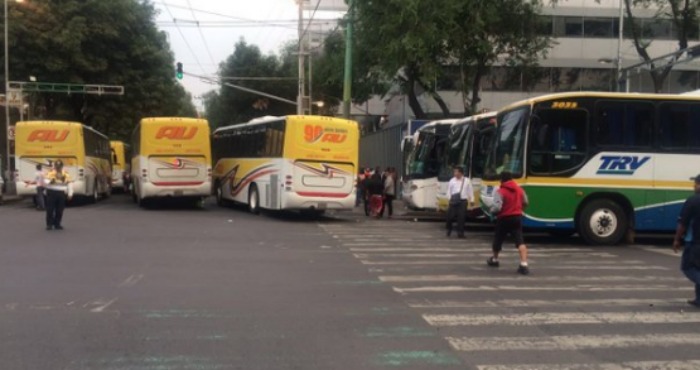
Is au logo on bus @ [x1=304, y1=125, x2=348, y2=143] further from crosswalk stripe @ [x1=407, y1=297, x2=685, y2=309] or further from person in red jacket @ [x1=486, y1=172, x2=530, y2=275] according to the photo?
crosswalk stripe @ [x1=407, y1=297, x2=685, y2=309]

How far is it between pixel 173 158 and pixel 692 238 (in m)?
20.1

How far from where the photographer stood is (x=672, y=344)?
6.90 metres

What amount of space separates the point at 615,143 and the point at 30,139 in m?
21.5

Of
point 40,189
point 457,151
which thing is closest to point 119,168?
point 40,189

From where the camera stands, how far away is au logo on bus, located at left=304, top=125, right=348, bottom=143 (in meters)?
21.5

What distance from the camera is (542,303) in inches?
347

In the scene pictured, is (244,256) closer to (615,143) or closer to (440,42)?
(615,143)

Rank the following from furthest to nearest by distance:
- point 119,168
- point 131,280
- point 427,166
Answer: point 119,168 → point 427,166 → point 131,280

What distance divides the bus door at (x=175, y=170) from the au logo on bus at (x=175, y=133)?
70cm

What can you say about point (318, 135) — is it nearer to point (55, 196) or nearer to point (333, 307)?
point (55, 196)

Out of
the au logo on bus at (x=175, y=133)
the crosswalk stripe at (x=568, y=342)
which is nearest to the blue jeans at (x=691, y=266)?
the crosswalk stripe at (x=568, y=342)

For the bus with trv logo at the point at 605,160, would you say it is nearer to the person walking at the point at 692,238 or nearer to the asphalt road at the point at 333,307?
the asphalt road at the point at 333,307

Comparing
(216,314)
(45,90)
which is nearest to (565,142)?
(216,314)

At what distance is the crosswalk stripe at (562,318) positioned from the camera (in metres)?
7.73
